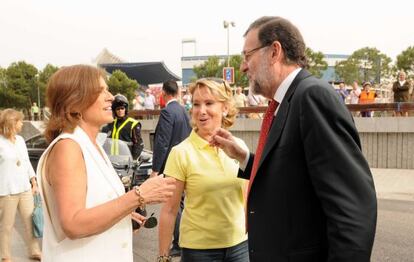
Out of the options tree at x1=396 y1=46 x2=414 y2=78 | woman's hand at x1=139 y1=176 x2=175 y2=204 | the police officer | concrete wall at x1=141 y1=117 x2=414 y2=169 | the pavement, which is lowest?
the pavement

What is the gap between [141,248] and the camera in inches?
223

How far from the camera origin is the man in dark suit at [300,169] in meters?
1.69

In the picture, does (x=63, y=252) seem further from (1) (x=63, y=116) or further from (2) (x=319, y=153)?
(2) (x=319, y=153)

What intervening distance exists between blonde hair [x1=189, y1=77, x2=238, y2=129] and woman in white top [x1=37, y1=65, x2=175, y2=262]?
918mm

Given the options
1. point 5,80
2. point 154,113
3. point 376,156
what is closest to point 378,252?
point 376,156

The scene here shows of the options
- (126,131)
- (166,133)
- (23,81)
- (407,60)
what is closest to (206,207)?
(166,133)

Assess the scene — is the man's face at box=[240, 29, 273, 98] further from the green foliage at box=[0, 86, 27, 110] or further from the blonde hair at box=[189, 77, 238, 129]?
the green foliage at box=[0, 86, 27, 110]

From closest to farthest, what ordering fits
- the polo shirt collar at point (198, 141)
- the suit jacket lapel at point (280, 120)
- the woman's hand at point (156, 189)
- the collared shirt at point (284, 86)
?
the suit jacket lapel at point (280, 120) → the collared shirt at point (284, 86) → the woman's hand at point (156, 189) → the polo shirt collar at point (198, 141)

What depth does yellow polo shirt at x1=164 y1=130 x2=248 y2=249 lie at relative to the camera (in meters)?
2.78

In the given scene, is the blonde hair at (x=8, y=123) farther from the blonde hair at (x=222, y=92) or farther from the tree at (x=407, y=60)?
the tree at (x=407, y=60)

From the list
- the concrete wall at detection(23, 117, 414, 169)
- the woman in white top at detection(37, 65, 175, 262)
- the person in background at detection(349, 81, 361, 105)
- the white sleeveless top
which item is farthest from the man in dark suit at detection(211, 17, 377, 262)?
the person in background at detection(349, 81, 361, 105)

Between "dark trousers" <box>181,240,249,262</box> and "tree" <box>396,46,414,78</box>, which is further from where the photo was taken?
"tree" <box>396,46,414,78</box>

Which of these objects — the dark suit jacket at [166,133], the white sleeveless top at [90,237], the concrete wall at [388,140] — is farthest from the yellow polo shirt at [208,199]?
the concrete wall at [388,140]

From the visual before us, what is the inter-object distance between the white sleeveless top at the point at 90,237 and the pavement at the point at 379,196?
10.2 ft
